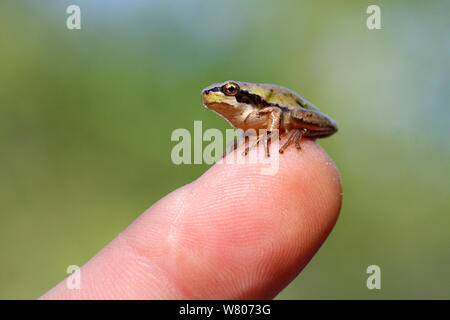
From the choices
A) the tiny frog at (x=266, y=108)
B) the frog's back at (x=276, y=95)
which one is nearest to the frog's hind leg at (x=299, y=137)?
the tiny frog at (x=266, y=108)

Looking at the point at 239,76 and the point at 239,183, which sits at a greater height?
the point at 239,76

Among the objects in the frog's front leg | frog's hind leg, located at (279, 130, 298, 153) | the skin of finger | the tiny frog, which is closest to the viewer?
the skin of finger

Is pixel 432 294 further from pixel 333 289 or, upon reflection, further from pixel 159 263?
pixel 159 263

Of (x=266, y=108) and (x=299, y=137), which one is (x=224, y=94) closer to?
(x=266, y=108)

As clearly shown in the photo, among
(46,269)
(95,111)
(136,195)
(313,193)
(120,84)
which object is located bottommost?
(46,269)

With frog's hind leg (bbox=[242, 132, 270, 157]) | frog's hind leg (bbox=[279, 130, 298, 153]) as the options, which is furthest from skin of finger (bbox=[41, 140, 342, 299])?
frog's hind leg (bbox=[242, 132, 270, 157])

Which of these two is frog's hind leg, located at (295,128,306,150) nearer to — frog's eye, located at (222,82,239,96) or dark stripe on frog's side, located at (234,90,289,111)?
dark stripe on frog's side, located at (234,90,289,111)

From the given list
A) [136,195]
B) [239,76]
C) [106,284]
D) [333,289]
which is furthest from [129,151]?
[106,284]

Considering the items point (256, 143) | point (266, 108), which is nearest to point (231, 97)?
point (266, 108)
